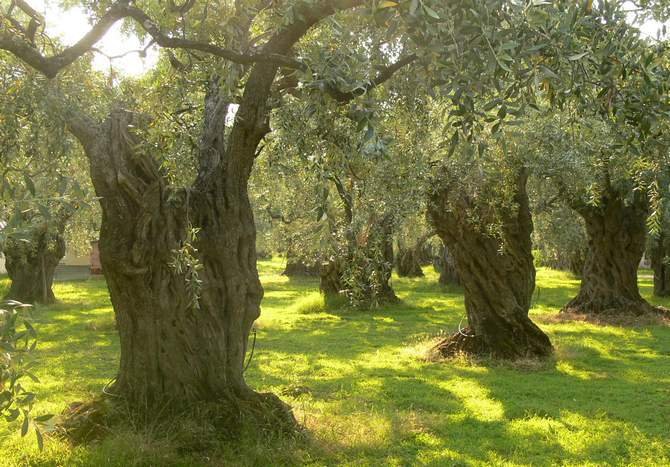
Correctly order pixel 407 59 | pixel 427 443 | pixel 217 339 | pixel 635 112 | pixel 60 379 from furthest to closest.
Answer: pixel 60 379 < pixel 427 443 < pixel 217 339 < pixel 407 59 < pixel 635 112

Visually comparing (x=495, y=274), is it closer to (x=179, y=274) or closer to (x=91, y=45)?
(x=179, y=274)

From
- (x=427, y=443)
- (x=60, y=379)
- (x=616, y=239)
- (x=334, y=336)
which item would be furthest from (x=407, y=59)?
(x=616, y=239)

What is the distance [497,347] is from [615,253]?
10.0 metres

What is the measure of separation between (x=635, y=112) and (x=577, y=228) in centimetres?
2308

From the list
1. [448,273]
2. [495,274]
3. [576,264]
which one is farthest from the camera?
[576,264]

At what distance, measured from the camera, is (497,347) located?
14461 millimetres

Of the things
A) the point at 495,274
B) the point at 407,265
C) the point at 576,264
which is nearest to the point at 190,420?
the point at 495,274

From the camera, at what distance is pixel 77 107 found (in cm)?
804

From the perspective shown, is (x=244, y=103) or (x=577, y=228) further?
(x=577, y=228)

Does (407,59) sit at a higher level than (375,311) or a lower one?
higher

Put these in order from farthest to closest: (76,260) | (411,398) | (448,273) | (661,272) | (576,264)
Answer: (76,260) → (576,264) → (448,273) → (661,272) → (411,398)

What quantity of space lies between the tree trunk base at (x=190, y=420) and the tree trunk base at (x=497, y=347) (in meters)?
7.02

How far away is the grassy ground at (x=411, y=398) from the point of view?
26.7ft

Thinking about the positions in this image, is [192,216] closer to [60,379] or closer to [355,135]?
[355,135]
